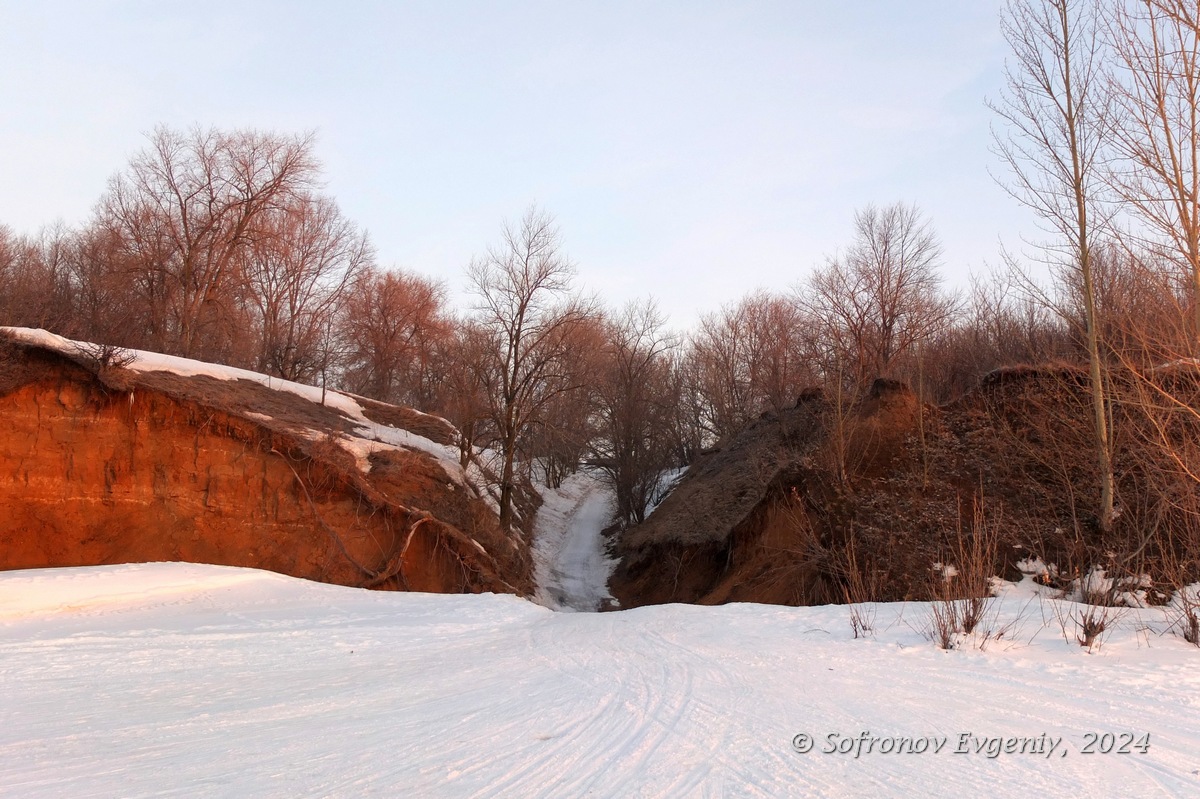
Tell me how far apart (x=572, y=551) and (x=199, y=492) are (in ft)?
60.7

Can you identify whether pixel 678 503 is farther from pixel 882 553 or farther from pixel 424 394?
pixel 424 394

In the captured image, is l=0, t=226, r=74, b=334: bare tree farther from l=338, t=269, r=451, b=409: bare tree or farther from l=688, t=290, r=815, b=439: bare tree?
l=688, t=290, r=815, b=439: bare tree

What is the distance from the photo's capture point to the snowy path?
26.0m

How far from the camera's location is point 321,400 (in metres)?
25.7

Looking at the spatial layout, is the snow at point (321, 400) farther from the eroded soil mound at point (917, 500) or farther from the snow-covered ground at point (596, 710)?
the snow-covered ground at point (596, 710)

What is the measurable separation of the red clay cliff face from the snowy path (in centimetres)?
366

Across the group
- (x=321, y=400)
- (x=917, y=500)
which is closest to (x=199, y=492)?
(x=321, y=400)

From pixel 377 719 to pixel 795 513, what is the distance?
1613cm

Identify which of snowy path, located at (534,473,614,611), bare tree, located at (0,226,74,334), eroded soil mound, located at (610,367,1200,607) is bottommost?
snowy path, located at (534,473,614,611)

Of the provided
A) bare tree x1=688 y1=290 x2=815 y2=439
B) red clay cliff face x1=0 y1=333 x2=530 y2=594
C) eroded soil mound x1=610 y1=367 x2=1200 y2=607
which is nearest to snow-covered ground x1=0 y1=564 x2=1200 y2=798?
eroded soil mound x1=610 y1=367 x2=1200 y2=607

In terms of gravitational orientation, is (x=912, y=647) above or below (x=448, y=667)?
above

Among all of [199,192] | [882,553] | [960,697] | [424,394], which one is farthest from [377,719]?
[424,394]

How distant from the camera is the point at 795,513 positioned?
66.7ft

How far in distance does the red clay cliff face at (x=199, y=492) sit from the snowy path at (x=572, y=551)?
144 inches
